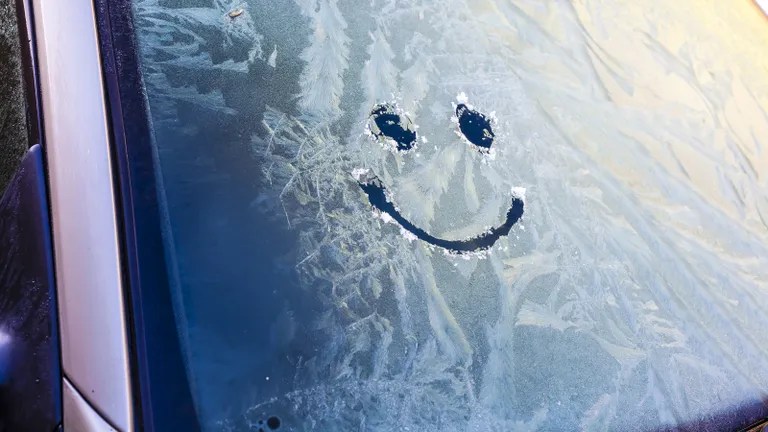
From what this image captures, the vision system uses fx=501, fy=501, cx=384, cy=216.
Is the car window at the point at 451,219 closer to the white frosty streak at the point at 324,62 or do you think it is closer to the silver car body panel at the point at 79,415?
the white frosty streak at the point at 324,62

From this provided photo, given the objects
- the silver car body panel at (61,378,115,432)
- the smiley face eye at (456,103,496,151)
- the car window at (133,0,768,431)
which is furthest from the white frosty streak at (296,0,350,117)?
the silver car body panel at (61,378,115,432)

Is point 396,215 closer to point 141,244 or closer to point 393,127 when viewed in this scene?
point 393,127

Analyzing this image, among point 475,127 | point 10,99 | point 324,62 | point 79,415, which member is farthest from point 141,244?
point 475,127

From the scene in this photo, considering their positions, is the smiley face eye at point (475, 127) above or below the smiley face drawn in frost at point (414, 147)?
above

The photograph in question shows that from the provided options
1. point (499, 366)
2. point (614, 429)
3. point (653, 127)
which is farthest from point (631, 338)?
point (653, 127)

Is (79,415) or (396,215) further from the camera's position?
(396,215)

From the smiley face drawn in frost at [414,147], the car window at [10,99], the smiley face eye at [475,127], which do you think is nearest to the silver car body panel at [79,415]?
the car window at [10,99]
